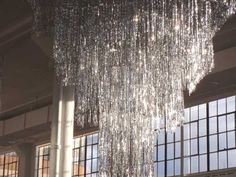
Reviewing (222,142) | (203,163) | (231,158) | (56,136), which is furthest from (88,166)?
(56,136)

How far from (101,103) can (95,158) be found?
11.9m

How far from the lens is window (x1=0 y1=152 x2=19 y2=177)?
3108 centimetres

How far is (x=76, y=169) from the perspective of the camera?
27.5 meters

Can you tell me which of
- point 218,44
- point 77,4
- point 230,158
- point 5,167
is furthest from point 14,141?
point 77,4

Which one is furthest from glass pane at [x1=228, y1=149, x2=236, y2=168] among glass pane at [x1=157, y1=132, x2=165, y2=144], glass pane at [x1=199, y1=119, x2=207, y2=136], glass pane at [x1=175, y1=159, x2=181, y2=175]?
glass pane at [x1=157, y1=132, x2=165, y2=144]

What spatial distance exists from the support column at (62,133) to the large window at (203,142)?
17.9ft

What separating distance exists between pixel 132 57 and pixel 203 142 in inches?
360

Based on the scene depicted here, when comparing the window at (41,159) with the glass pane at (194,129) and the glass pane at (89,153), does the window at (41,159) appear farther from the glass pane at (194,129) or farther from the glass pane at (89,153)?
the glass pane at (194,129)

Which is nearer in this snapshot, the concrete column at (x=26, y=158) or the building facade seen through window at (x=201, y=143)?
the building facade seen through window at (x=201, y=143)

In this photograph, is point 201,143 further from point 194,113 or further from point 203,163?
point 194,113

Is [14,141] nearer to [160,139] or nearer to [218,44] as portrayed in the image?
[160,139]

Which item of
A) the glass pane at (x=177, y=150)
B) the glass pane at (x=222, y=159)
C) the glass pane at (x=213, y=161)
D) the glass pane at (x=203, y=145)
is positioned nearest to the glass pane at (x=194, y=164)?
the glass pane at (x=203, y=145)

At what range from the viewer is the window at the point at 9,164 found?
1224 inches

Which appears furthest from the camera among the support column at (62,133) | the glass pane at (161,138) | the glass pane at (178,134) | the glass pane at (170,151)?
the glass pane at (161,138)
